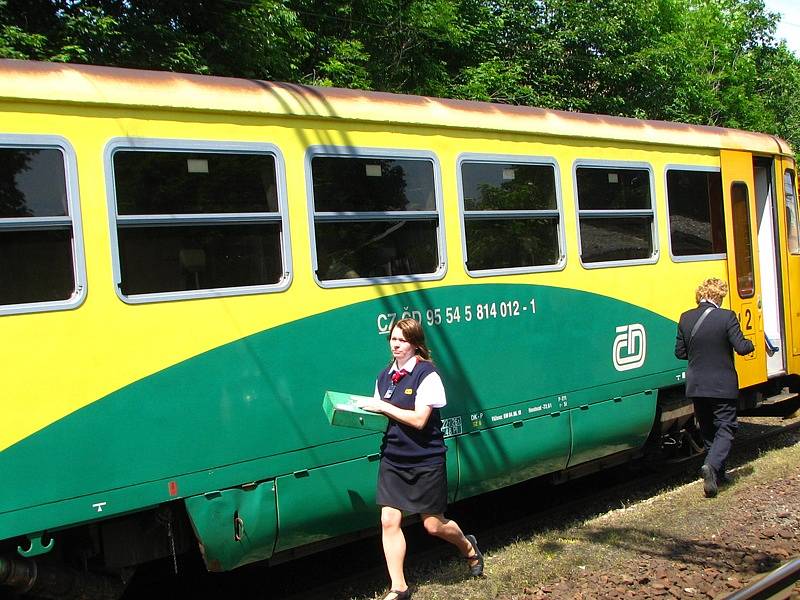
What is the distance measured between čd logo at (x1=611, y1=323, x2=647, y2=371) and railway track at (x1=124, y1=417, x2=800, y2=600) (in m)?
1.24

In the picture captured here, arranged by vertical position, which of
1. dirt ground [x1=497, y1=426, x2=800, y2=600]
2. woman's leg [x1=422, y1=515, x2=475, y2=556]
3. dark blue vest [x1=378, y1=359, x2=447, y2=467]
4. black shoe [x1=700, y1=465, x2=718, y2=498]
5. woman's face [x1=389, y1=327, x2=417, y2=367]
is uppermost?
woman's face [x1=389, y1=327, x2=417, y2=367]

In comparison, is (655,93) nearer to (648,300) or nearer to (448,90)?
(448,90)

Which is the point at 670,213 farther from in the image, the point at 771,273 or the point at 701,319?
the point at 771,273

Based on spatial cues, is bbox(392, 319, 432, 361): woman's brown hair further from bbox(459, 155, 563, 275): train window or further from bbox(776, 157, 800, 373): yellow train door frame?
bbox(776, 157, 800, 373): yellow train door frame

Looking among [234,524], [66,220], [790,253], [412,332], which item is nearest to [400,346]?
[412,332]

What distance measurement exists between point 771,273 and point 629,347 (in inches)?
103

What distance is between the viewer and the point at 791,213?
902 cm

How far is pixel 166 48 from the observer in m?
9.72

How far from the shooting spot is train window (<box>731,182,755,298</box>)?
8.31 m

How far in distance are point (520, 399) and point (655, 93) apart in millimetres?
12491

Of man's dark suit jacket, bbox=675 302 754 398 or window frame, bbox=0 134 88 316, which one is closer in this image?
window frame, bbox=0 134 88 316

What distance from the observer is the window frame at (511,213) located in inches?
231

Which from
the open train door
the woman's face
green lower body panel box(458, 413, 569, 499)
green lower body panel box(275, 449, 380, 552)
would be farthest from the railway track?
the woman's face

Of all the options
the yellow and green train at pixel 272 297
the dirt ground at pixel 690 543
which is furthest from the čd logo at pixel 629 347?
the dirt ground at pixel 690 543
